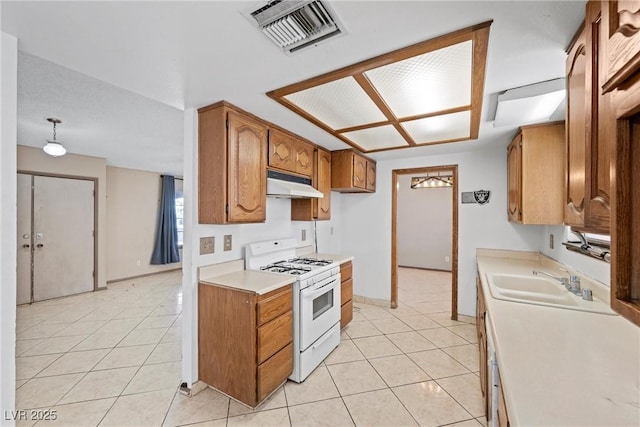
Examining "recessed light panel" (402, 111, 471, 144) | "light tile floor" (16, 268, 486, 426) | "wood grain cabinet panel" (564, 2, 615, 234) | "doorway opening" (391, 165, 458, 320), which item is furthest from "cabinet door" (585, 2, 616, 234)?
"doorway opening" (391, 165, 458, 320)

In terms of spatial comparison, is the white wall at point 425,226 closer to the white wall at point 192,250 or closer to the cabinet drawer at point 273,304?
the cabinet drawer at point 273,304

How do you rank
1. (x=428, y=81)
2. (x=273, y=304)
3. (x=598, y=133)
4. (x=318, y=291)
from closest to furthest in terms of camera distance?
(x=598, y=133)
(x=428, y=81)
(x=273, y=304)
(x=318, y=291)

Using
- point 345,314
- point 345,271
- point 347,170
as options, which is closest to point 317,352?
point 345,314

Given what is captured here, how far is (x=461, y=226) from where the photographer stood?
3.46 m

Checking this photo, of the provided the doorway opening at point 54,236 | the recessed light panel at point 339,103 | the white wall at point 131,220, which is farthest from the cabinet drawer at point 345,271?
the white wall at point 131,220

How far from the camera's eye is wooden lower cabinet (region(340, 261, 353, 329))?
3070 mm

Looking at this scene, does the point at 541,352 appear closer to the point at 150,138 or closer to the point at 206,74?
the point at 206,74

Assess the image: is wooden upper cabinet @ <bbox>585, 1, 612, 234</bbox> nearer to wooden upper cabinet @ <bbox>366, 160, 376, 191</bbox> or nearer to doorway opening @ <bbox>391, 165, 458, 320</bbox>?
doorway opening @ <bbox>391, 165, 458, 320</bbox>

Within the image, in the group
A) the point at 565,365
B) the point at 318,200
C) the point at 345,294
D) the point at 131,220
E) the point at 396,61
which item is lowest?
the point at 345,294

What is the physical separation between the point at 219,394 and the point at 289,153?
218cm

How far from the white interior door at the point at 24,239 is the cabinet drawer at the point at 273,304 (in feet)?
14.8

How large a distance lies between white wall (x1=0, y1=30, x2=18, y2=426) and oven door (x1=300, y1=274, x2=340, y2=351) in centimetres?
162

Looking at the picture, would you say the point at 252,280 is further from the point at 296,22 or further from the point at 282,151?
the point at 296,22

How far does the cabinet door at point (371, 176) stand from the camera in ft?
12.5
